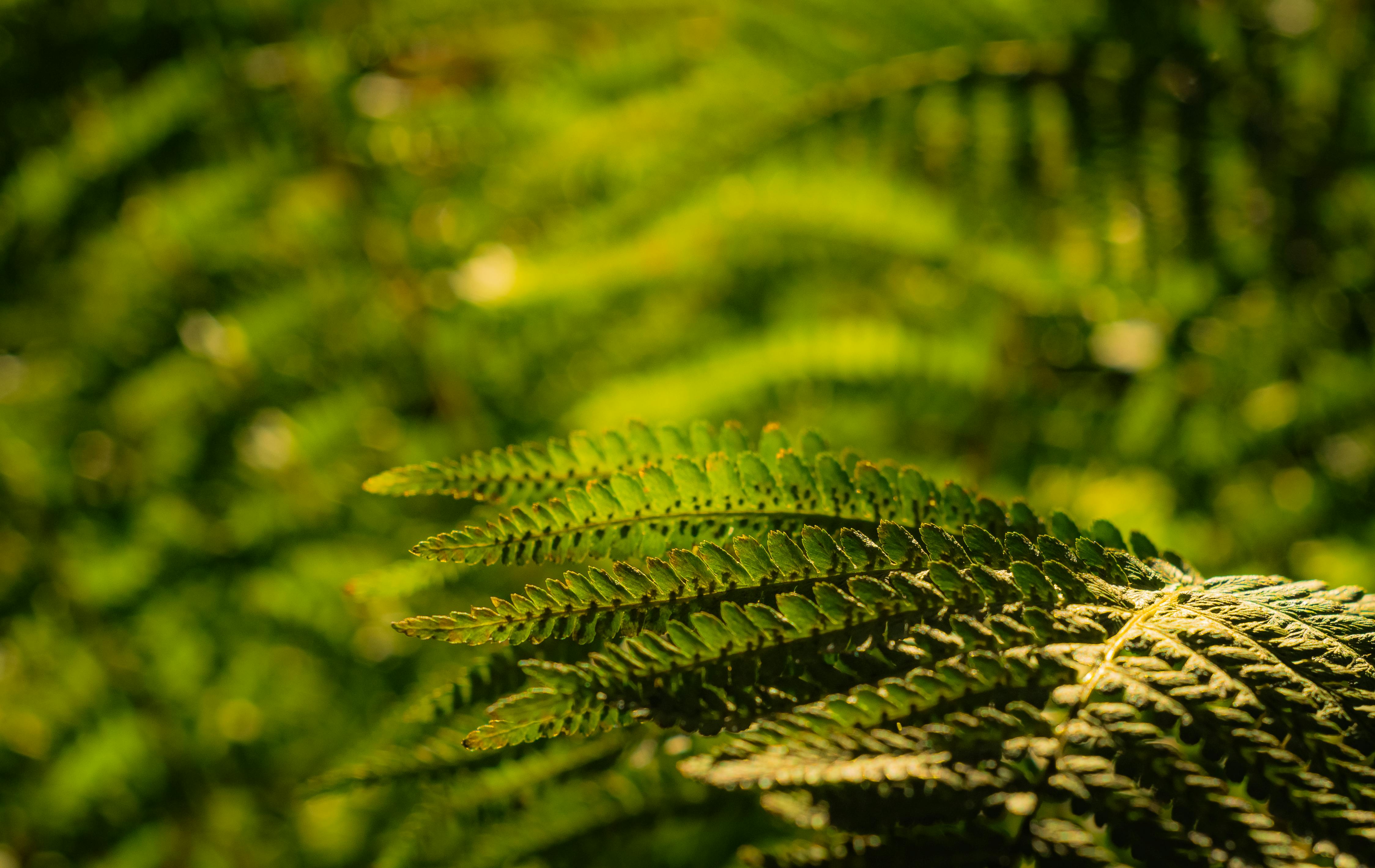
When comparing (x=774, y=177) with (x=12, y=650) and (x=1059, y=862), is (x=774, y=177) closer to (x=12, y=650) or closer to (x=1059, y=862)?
(x=1059, y=862)

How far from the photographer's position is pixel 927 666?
57cm

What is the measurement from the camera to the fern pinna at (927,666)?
507 mm

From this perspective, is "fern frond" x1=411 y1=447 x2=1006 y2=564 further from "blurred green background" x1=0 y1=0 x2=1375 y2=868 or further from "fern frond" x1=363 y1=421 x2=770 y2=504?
"blurred green background" x1=0 y1=0 x2=1375 y2=868

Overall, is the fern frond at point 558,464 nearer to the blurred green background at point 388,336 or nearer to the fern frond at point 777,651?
the fern frond at point 777,651

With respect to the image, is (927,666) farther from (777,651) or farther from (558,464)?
(558,464)

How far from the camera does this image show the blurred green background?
1.45 m

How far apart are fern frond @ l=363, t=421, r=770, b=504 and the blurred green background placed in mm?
744

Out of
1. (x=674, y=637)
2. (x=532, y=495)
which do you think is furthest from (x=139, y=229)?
(x=674, y=637)

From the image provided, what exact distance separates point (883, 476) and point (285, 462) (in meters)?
1.35

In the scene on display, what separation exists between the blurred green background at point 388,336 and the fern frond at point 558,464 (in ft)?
2.44

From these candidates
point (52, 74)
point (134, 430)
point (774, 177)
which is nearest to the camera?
point (774, 177)

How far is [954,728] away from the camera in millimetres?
530

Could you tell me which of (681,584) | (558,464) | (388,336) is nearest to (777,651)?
(681,584)

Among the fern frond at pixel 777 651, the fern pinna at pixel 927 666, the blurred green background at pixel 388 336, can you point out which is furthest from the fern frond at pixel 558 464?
the blurred green background at pixel 388 336
